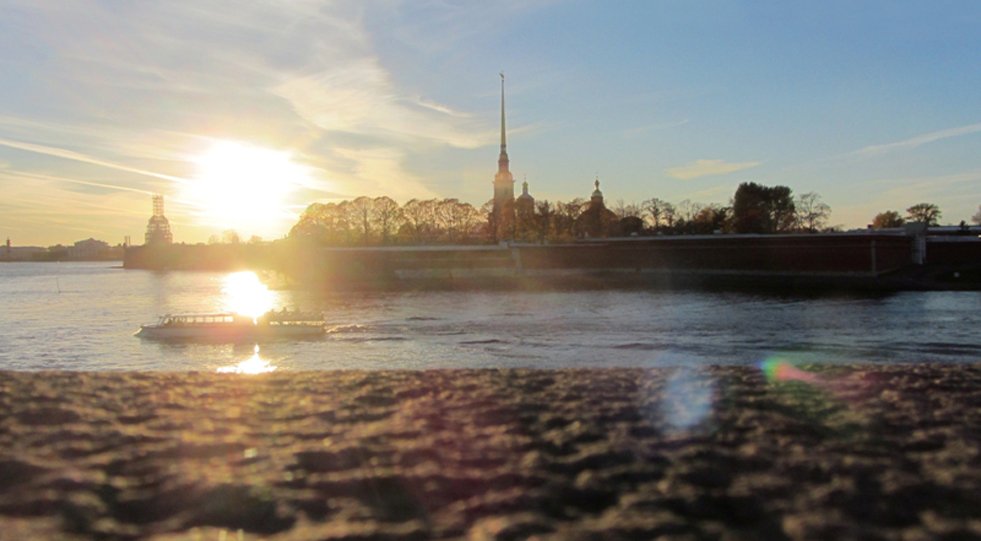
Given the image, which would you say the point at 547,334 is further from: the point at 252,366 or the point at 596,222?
the point at 596,222

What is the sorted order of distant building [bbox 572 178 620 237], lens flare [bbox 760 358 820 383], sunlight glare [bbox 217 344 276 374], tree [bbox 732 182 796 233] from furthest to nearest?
distant building [bbox 572 178 620 237]
tree [bbox 732 182 796 233]
sunlight glare [bbox 217 344 276 374]
lens flare [bbox 760 358 820 383]

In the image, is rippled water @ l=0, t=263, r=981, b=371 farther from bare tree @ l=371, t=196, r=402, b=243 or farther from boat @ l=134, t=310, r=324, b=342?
bare tree @ l=371, t=196, r=402, b=243

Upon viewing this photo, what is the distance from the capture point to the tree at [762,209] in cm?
8125

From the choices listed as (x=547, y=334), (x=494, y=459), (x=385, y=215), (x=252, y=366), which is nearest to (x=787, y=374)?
(x=494, y=459)

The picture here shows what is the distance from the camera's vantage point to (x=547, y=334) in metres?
25.3

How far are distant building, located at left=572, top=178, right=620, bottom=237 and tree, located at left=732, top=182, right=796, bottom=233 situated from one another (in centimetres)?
1403

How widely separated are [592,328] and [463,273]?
4221cm

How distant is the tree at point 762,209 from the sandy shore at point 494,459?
79039 mm

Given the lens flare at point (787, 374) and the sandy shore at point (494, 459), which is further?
the lens flare at point (787, 374)

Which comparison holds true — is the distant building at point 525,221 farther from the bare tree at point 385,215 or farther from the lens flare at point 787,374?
the lens flare at point 787,374

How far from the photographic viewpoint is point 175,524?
3.19 metres

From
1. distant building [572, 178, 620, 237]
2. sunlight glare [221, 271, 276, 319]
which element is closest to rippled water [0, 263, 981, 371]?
sunlight glare [221, 271, 276, 319]

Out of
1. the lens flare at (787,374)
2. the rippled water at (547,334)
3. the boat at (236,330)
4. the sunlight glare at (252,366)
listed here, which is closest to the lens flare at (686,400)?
the lens flare at (787,374)

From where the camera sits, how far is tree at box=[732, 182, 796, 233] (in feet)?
267
